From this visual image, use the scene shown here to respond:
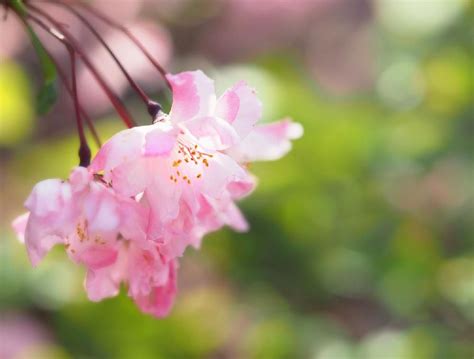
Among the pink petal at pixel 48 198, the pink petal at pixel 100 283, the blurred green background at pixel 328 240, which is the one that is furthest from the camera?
the blurred green background at pixel 328 240

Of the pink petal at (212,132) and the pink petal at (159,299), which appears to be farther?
the pink petal at (159,299)

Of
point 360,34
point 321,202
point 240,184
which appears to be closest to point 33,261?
point 240,184

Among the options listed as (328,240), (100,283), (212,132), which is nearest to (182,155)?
(212,132)

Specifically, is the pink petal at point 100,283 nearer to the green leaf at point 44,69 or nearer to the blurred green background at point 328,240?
the green leaf at point 44,69

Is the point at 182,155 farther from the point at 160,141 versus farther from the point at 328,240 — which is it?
the point at 328,240

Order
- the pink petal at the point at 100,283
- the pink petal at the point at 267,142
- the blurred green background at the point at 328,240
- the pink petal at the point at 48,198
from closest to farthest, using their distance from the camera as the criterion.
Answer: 1. the pink petal at the point at 48,198
2. the pink petal at the point at 100,283
3. the pink petal at the point at 267,142
4. the blurred green background at the point at 328,240


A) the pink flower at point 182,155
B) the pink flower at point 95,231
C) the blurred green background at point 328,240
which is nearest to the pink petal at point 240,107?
the pink flower at point 182,155

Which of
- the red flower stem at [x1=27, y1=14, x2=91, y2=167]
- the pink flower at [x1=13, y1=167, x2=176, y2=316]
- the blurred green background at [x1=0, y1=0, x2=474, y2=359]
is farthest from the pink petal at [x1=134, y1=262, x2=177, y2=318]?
the blurred green background at [x1=0, y1=0, x2=474, y2=359]

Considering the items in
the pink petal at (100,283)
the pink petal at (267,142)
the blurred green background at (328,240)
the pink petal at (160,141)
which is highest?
the blurred green background at (328,240)
